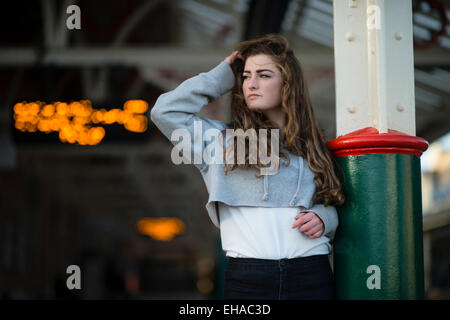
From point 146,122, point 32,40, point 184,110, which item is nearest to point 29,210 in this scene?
point 32,40

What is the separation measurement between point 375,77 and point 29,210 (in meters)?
12.0

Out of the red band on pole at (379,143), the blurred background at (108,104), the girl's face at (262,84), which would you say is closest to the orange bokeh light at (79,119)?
the blurred background at (108,104)

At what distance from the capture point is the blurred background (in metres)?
7.32

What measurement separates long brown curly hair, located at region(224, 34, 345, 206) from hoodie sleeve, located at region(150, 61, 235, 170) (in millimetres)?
116

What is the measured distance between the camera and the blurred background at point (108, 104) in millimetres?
7320

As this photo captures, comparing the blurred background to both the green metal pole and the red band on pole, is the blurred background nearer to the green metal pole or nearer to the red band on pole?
the red band on pole

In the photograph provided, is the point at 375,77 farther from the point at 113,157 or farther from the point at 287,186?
the point at 113,157

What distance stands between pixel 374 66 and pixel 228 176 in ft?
2.57

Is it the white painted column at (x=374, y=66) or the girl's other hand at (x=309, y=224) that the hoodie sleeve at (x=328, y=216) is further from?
the white painted column at (x=374, y=66)

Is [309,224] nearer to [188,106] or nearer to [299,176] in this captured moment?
[299,176]

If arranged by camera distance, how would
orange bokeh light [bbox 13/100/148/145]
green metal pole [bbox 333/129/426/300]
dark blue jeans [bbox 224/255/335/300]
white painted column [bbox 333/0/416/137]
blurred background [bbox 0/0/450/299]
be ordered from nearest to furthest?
dark blue jeans [bbox 224/255/335/300] → green metal pole [bbox 333/129/426/300] → white painted column [bbox 333/0/416/137] → orange bokeh light [bbox 13/100/148/145] → blurred background [bbox 0/0/450/299]

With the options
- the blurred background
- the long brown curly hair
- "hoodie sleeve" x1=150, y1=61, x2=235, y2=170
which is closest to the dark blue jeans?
the long brown curly hair

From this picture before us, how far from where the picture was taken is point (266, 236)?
2.24 meters

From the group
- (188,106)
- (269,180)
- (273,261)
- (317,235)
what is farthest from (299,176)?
(188,106)
